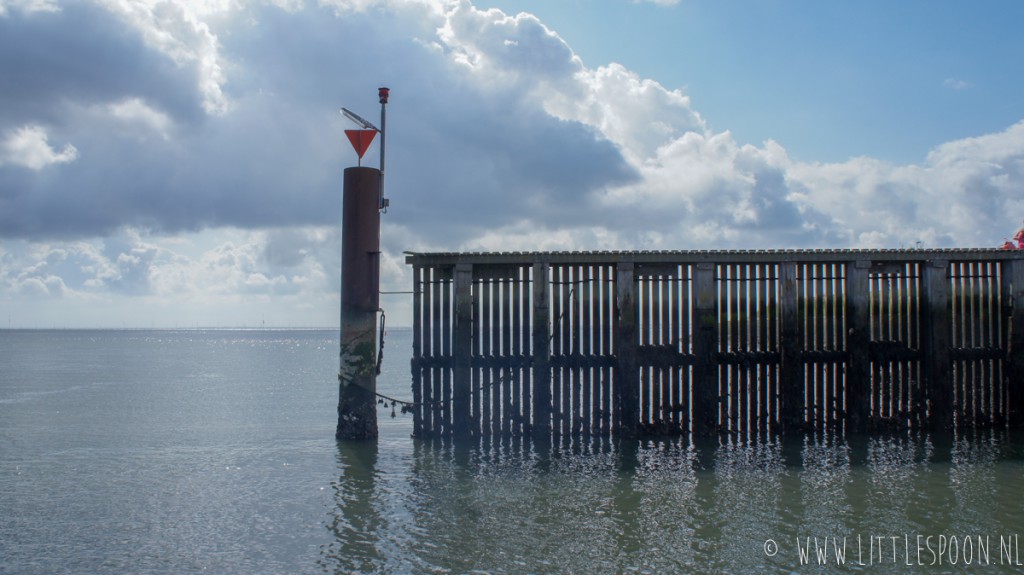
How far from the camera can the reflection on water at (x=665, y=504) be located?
9664 millimetres

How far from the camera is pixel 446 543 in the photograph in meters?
10.2

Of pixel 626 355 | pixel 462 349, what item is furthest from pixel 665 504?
pixel 462 349

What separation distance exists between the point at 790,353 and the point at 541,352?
5.72 m

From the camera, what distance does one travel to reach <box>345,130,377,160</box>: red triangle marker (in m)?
17.2

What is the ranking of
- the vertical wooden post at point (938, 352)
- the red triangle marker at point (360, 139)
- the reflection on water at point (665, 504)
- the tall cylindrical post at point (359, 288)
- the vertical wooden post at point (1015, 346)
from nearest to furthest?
the reflection on water at point (665, 504), the tall cylindrical post at point (359, 288), the vertical wooden post at point (938, 352), the red triangle marker at point (360, 139), the vertical wooden post at point (1015, 346)

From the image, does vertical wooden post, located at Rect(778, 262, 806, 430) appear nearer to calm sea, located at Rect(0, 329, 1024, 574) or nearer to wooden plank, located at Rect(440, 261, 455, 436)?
calm sea, located at Rect(0, 329, 1024, 574)

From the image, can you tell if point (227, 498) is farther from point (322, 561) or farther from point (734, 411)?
point (734, 411)

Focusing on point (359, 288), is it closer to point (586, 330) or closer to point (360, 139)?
point (360, 139)

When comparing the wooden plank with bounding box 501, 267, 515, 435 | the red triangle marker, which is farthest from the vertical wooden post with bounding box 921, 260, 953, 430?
the red triangle marker

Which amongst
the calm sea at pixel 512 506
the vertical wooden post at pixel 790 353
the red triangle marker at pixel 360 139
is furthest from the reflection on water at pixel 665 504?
the red triangle marker at pixel 360 139

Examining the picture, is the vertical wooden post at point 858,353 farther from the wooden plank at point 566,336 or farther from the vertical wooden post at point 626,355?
the wooden plank at point 566,336

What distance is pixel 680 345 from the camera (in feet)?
55.0

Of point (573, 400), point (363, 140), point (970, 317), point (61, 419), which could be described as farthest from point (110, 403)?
point (970, 317)

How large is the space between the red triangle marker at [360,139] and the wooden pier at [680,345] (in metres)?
2.90
